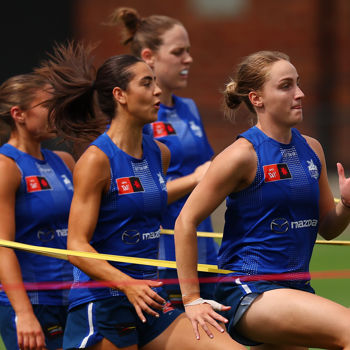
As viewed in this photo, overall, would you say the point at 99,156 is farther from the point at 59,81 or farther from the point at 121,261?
the point at 59,81

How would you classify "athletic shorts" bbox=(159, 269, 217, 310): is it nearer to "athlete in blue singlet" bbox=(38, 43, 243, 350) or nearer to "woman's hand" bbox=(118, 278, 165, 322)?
"athlete in blue singlet" bbox=(38, 43, 243, 350)

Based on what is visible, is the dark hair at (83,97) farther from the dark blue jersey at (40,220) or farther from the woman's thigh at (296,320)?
the woman's thigh at (296,320)

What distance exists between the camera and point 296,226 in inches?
157

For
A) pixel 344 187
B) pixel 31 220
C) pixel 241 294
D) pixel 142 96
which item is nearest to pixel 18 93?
pixel 31 220

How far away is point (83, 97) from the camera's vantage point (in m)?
4.93

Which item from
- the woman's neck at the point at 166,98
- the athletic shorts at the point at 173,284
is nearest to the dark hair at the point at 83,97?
the woman's neck at the point at 166,98

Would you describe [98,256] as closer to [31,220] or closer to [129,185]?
[129,185]

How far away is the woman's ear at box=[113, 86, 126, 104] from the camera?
15.1ft

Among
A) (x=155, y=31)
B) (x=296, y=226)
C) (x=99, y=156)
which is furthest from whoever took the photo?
(x=155, y=31)

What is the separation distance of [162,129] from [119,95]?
1135mm

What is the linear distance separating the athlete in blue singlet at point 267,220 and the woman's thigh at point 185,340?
0.07 meters

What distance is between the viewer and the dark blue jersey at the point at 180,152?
5629mm

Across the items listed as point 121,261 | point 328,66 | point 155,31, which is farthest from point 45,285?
point 328,66

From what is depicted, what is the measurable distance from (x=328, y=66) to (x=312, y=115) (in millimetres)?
1303
